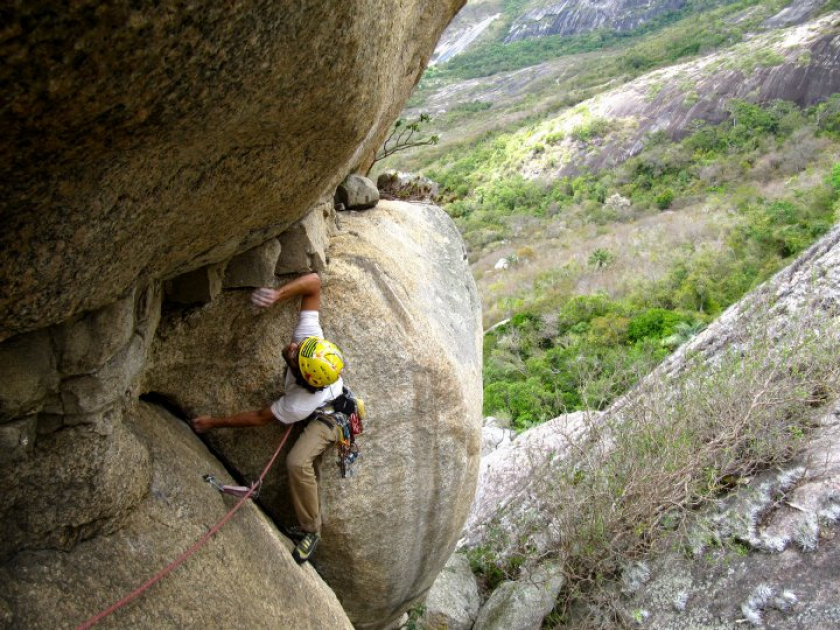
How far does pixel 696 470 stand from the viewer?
643 centimetres

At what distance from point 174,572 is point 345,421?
4.83 feet

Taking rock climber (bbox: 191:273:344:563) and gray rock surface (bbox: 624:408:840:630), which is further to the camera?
gray rock surface (bbox: 624:408:840:630)

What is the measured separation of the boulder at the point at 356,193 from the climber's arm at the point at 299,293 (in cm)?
155

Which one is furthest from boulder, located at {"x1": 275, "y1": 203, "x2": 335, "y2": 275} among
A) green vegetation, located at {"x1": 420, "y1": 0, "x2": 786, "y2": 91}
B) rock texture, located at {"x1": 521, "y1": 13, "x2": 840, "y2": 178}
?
rock texture, located at {"x1": 521, "y1": 13, "x2": 840, "y2": 178}

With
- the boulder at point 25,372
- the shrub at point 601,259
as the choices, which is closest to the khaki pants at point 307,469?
the boulder at point 25,372

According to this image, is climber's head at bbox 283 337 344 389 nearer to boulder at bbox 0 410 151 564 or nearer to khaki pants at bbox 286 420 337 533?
khaki pants at bbox 286 420 337 533

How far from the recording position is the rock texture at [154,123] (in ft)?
5.57

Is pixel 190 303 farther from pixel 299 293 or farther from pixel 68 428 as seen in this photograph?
pixel 68 428

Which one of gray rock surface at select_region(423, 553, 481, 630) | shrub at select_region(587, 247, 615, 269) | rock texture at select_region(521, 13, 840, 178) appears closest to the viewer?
gray rock surface at select_region(423, 553, 481, 630)

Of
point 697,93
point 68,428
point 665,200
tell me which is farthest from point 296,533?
point 697,93

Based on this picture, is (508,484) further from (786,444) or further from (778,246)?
(778,246)

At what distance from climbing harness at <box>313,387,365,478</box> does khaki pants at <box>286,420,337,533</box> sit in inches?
2.0

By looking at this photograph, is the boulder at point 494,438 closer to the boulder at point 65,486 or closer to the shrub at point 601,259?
the boulder at point 65,486

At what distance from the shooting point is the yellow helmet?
4.10 m
